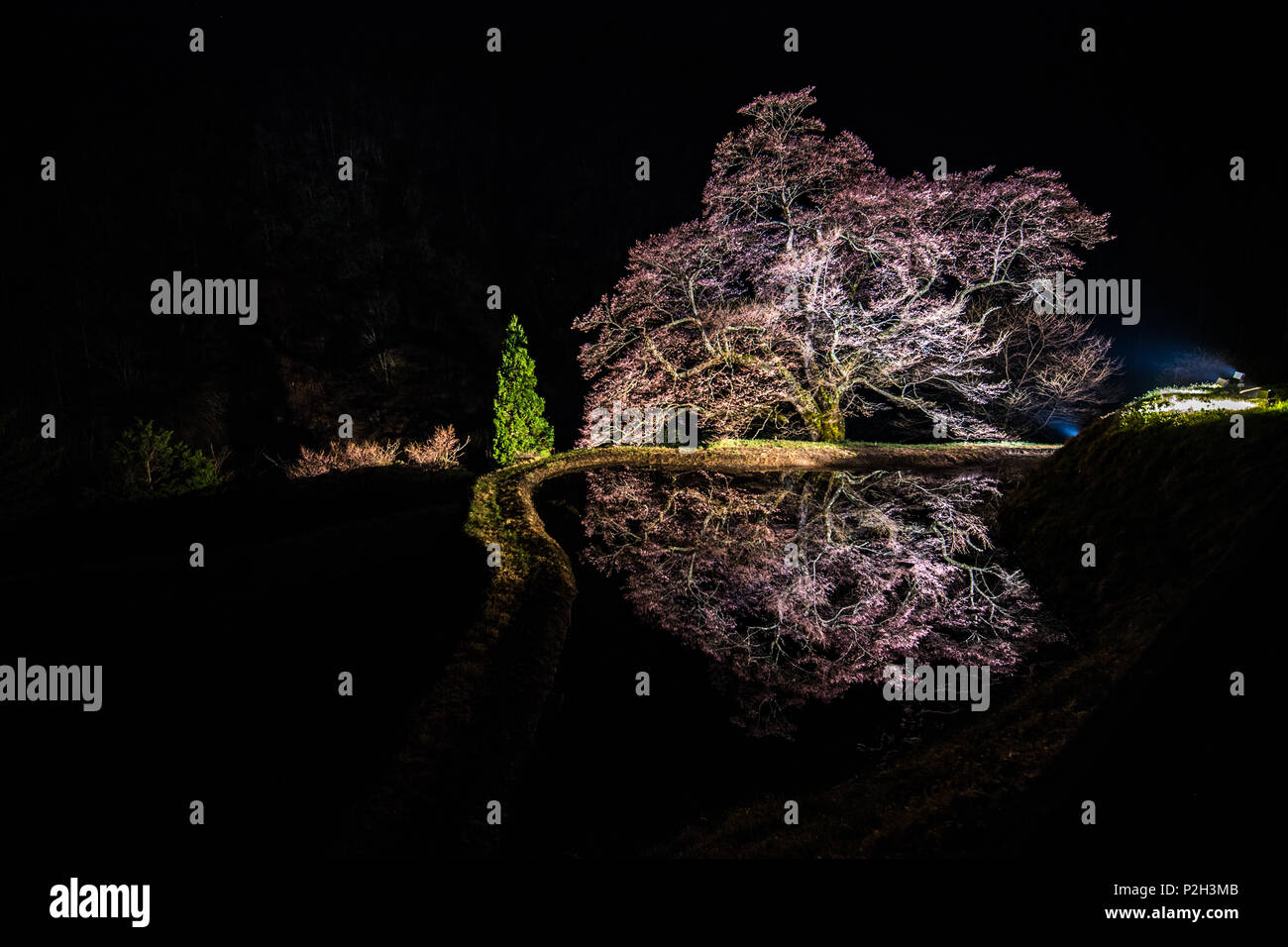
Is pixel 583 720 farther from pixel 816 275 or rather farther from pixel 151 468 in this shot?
pixel 151 468

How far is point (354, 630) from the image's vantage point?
21.2 ft

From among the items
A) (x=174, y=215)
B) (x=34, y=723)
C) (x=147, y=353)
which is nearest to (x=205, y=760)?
(x=34, y=723)

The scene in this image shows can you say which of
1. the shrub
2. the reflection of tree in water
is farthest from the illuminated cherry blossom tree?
the shrub

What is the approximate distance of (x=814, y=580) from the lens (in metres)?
7.66

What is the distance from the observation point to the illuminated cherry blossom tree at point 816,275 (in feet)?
51.0

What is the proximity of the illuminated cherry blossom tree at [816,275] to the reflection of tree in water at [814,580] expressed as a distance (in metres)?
5.76

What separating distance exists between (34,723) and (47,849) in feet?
6.56

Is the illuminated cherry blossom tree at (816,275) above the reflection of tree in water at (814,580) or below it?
above

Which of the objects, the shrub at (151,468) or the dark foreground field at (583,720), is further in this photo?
the shrub at (151,468)

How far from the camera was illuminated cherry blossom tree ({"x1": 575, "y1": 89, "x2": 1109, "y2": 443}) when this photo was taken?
15.5 metres

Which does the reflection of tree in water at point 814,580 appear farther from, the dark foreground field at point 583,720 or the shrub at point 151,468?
the shrub at point 151,468

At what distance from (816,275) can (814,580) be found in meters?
11.3

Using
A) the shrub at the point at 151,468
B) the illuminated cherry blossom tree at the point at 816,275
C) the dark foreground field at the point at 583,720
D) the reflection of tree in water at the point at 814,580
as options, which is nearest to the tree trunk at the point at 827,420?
the illuminated cherry blossom tree at the point at 816,275

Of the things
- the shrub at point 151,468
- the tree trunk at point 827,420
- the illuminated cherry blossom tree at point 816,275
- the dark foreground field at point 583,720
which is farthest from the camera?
the shrub at point 151,468
